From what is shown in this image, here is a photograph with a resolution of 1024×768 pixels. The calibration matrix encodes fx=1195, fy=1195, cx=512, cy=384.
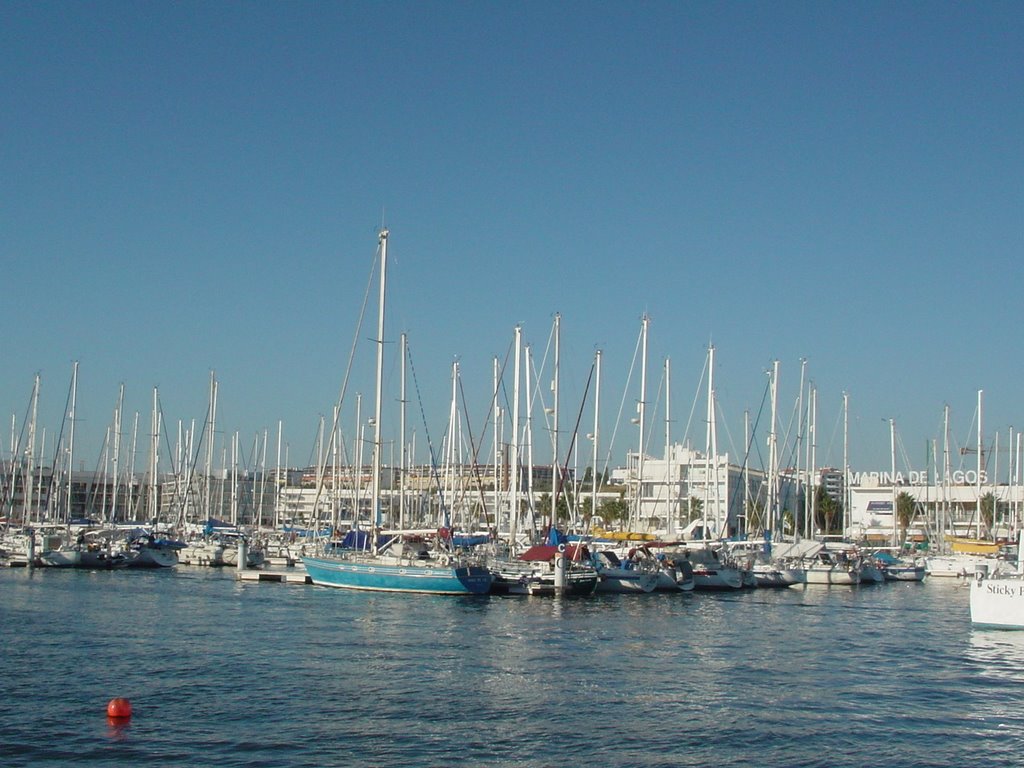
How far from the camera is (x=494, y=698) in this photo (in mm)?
29281

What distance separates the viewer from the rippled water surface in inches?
935

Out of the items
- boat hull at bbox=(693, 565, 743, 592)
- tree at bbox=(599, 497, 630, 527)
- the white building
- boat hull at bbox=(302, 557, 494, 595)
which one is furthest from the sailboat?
tree at bbox=(599, 497, 630, 527)

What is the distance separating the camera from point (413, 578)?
5766 cm

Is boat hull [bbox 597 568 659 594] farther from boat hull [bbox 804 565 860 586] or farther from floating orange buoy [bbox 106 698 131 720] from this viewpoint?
floating orange buoy [bbox 106 698 131 720]

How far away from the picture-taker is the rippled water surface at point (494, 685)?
77.9ft

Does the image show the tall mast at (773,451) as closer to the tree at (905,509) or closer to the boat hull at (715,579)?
the boat hull at (715,579)

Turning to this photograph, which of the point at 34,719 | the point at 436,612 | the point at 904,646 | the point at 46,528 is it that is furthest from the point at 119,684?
the point at 46,528

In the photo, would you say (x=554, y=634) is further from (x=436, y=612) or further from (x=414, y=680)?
(x=414, y=680)

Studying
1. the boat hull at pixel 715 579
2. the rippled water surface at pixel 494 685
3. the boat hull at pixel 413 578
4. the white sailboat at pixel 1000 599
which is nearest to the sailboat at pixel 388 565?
the boat hull at pixel 413 578

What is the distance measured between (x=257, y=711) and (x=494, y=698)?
579cm

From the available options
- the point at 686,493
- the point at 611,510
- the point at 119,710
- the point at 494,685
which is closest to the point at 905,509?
the point at 686,493

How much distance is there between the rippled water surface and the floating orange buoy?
243mm

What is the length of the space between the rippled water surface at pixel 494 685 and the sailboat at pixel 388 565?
9.47 ft

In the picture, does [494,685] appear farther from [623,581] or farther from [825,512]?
[825,512]
